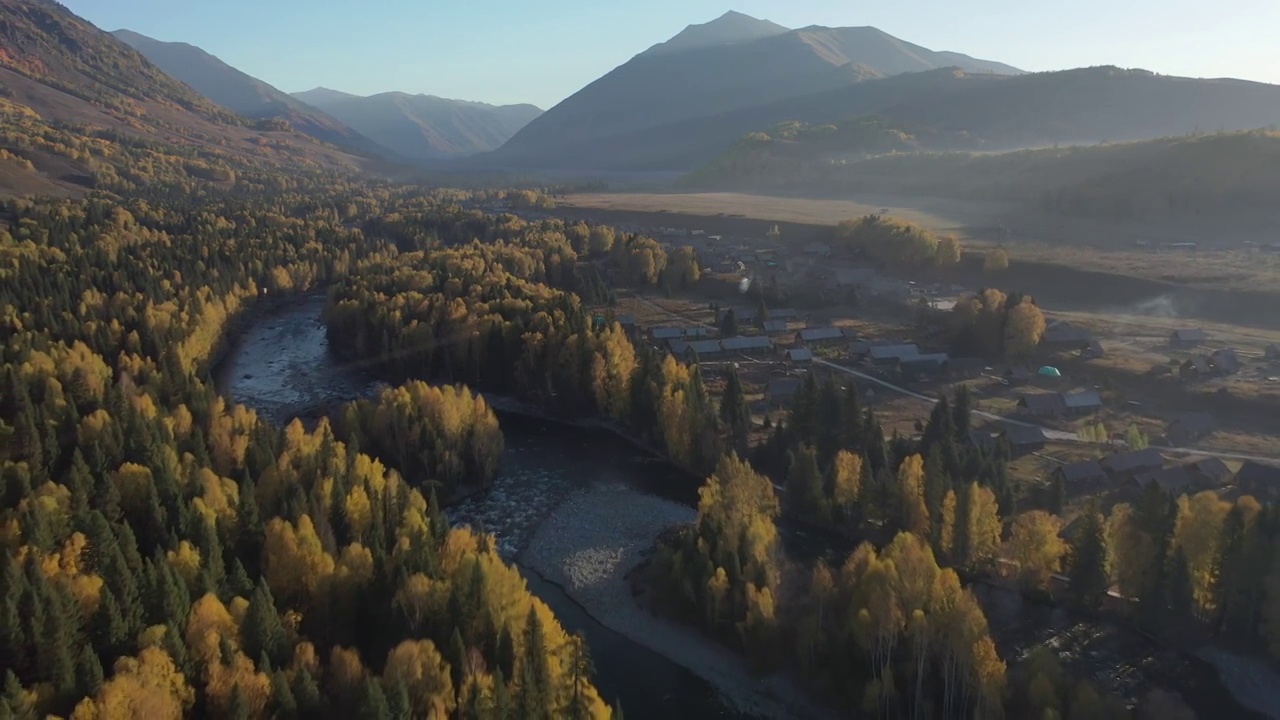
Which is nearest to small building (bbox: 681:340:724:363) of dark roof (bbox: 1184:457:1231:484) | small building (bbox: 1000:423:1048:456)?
small building (bbox: 1000:423:1048:456)

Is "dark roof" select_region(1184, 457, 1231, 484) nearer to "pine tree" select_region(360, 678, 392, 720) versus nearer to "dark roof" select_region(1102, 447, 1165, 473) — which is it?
"dark roof" select_region(1102, 447, 1165, 473)

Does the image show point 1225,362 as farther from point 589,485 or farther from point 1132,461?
point 589,485

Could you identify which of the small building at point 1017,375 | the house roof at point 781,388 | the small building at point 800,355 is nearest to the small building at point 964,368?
the small building at point 1017,375

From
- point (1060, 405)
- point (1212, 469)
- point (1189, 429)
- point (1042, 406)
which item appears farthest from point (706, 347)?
point (1212, 469)

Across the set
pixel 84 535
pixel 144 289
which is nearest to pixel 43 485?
pixel 84 535

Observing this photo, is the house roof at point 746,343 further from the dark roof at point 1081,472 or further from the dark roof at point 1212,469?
the dark roof at point 1212,469

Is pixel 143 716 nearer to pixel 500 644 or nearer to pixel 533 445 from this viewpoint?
pixel 500 644
